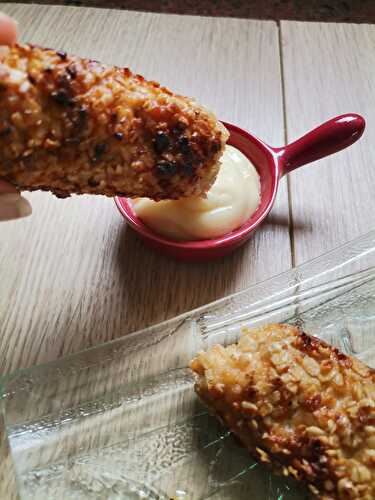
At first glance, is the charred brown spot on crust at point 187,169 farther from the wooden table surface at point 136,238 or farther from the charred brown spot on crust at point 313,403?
the charred brown spot on crust at point 313,403

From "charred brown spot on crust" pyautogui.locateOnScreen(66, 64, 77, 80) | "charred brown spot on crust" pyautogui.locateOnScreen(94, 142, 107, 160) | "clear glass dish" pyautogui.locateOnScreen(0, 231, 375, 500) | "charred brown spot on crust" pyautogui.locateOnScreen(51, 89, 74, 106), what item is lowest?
"clear glass dish" pyautogui.locateOnScreen(0, 231, 375, 500)

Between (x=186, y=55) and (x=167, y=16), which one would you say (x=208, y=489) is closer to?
(x=186, y=55)

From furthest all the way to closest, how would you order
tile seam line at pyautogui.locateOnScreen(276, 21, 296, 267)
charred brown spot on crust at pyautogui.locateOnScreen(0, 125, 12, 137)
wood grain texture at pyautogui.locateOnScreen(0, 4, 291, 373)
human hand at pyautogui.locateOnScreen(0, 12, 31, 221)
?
1. tile seam line at pyautogui.locateOnScreen(276, 21, 296, 267)
2. wood grain texture at pyautogui.locateOnScreen(0, 4, 291, 373)
3. human hand at pyautogui.locateOnScreen(0, 12, 31, 221)
4. charred brown spot on crust at pyautogui.locateOnScreen(0, 125, 12, 137)

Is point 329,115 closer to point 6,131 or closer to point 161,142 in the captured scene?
point 161,142

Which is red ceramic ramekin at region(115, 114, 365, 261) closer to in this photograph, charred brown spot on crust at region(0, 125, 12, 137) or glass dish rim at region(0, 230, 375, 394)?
glass dish rim at region(0, 230, 375, 394)

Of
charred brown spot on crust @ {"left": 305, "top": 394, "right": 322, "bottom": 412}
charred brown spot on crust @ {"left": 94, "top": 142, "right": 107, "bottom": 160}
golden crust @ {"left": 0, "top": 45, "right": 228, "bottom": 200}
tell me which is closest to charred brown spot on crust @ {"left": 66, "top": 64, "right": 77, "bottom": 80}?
golden crust @ {"left": 0, "top": 45, "right": 228, "bottom": 200}

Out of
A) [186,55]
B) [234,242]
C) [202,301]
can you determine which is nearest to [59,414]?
[202,301]

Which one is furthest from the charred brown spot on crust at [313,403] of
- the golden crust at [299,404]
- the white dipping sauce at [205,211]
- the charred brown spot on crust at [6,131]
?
the charred brown spot on crust at [6,131]

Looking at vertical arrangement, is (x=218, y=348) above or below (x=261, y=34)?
below
